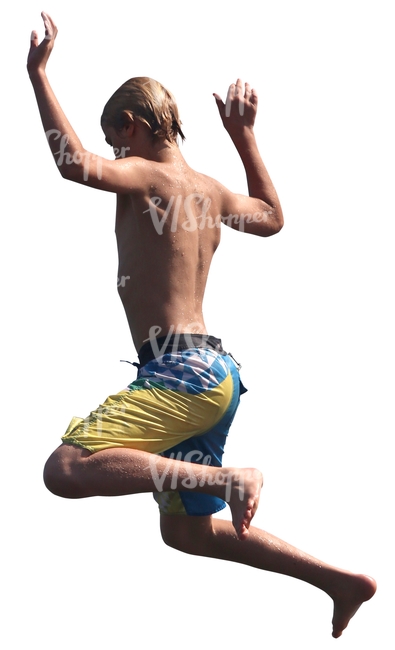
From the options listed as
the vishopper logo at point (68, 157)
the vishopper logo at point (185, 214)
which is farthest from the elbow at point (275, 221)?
the vishopper logo at point (68, 157)

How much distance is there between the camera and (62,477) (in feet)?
18.0

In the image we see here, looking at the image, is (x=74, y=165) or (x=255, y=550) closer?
(x=74, y=165)

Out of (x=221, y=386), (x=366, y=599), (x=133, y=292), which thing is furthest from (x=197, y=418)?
(x=366, y=599)

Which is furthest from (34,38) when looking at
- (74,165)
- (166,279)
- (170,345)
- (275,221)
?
(275,221)

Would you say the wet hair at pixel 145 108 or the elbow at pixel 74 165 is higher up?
the wet hair at pixel 145 108

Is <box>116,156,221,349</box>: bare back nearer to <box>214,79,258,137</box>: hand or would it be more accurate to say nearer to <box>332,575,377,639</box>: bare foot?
<box>214,79,258,137</box>: hand

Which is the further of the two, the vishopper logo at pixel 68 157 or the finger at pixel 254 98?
the finger at pixel 254 98

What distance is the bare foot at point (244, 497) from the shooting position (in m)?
5.41

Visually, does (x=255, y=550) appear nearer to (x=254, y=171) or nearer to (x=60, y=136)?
(x=254, y=171)

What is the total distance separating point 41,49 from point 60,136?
15.2 inches

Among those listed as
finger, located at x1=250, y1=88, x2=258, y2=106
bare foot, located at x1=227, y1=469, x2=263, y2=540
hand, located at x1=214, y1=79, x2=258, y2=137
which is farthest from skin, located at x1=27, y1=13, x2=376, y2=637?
finger, located at x1=250, y1=88, x2=258, y2=106

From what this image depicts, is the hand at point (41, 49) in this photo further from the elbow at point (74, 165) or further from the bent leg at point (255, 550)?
A: the bent leg at point (255, 550)

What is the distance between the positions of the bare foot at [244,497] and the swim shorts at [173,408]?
1.04 feet

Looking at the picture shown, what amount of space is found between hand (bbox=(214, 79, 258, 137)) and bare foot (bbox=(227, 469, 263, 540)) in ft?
6.00
